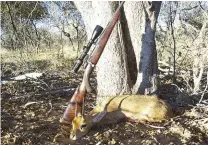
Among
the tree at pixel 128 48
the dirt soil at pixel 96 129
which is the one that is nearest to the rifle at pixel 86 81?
the dirt soil at pixel 96 129

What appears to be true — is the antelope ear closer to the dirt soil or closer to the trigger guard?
the dirt soil

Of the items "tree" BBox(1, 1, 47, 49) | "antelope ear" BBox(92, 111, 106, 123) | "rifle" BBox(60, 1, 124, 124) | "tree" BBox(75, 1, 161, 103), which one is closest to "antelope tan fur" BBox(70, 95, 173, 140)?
"antelope ear" BBox(92, 111, 106, 123)

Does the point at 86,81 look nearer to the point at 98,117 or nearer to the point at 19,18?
the point at 98,117

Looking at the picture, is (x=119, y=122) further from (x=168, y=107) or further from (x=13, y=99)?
(x=13, y=99)

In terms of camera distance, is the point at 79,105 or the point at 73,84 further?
the point at 73,84

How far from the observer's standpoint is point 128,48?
19.1 feet

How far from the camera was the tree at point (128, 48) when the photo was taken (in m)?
5.52

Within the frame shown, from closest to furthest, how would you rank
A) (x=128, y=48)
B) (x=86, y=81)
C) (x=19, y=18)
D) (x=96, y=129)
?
1. (x=96, y=129)
2. (x=86, y=81)
3. (x=128, y=48)
4. (x=19, y=18)

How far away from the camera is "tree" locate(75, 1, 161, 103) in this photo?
18.1ft

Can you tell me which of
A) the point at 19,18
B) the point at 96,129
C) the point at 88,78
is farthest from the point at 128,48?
the point at 19,18

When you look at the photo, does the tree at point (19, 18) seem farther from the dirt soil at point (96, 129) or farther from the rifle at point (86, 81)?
the rifle at point (86, 81)

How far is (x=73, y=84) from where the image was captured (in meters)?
8.30

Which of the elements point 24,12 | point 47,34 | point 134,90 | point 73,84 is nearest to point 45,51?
point 24,12

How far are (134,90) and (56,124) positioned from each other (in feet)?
4.39
